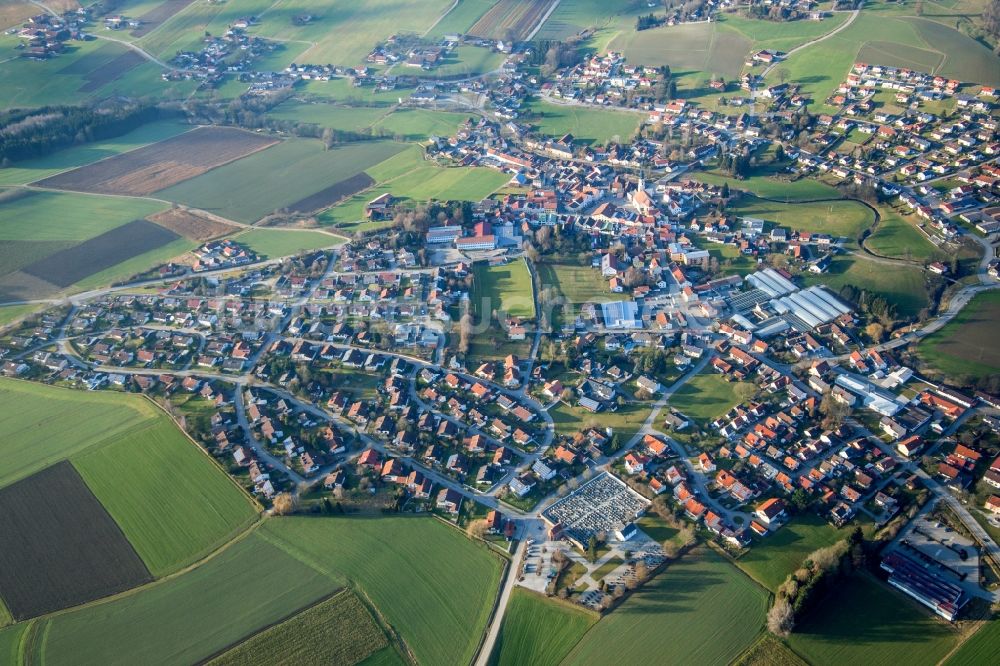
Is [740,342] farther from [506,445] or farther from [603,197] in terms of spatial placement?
[603,197]

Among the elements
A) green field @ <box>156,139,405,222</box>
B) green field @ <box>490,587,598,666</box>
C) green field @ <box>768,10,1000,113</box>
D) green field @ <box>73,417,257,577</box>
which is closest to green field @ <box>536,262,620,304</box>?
green field @ <box>490,587,598,666</box>

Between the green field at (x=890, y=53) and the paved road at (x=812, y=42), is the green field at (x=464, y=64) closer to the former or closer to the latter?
the paved road at (x=812, y=42)

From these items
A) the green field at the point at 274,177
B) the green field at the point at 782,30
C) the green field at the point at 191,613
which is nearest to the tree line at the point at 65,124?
the green field at the point at 274,177

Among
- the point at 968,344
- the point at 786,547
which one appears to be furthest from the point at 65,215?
the point at 968,344

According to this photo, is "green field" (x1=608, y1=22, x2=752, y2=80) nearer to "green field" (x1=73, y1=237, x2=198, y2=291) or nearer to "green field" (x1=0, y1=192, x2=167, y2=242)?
"green field" (x1=73, y1=237, x2=198, y2=291)

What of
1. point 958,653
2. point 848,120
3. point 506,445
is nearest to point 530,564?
point 506,445

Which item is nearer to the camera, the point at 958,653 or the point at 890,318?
the point at 958,653

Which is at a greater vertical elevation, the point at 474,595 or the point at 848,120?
the point at 848,120
